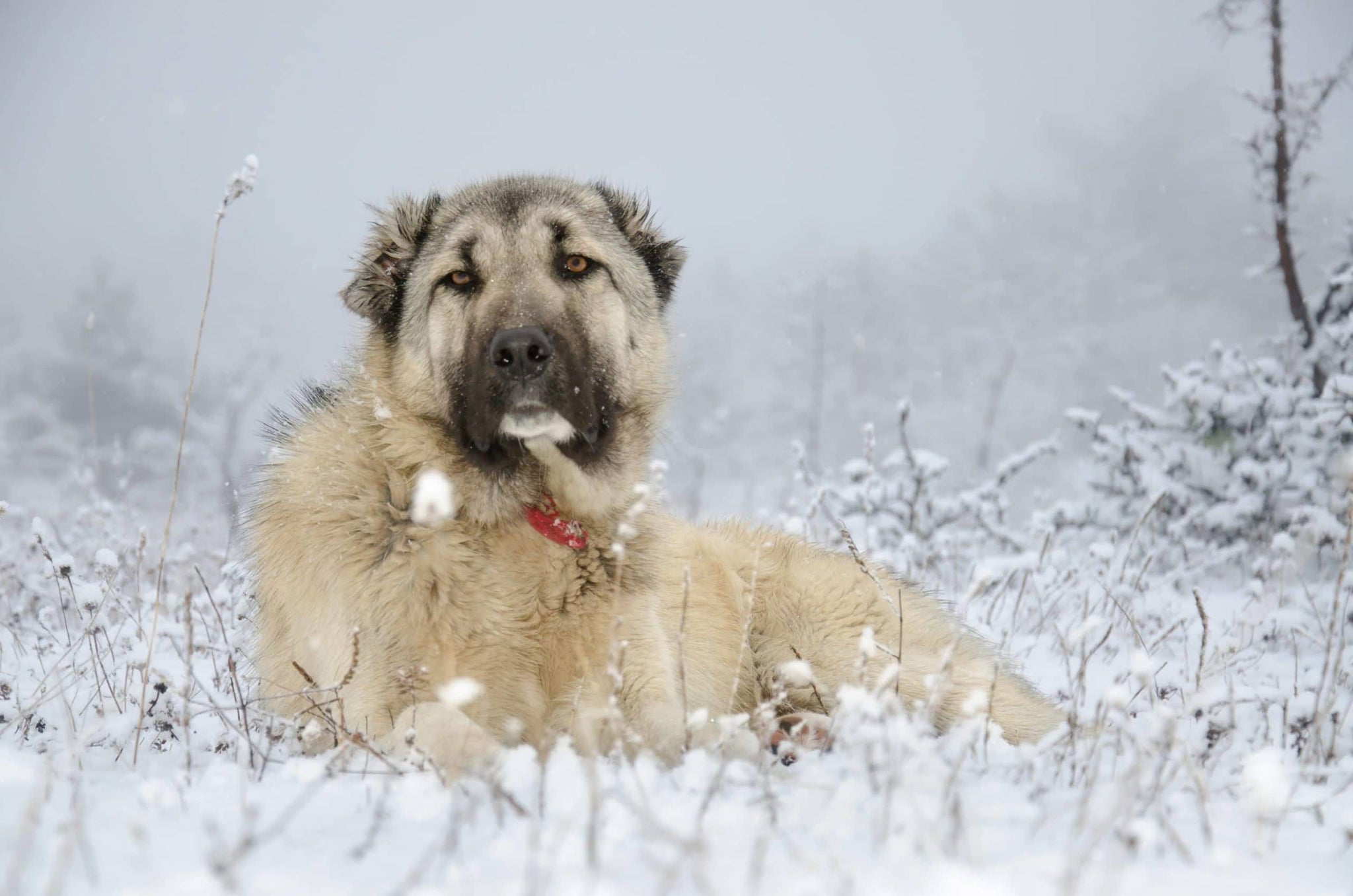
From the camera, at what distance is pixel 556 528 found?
3.07 metres

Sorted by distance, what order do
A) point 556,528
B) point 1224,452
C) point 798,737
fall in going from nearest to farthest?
point 798,737
point 556,528
point 1224,452

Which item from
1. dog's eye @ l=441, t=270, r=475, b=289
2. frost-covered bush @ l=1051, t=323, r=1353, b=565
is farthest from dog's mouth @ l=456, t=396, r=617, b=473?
frost-covered bush @ l=1051, t=323, r=1353, b=565

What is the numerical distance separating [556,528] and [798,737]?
3.86 feet

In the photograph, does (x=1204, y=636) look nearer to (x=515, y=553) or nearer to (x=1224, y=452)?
(x=515, y=553)

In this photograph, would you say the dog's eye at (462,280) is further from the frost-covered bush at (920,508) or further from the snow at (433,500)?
the frost-covered bush at (920,508)

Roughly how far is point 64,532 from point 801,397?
90.6ft

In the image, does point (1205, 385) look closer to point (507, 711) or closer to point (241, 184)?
point (507, 711)

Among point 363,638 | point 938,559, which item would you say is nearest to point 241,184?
point 363,638

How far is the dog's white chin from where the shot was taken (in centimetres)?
302

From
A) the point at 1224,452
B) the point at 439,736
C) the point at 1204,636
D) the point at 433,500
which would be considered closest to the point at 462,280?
the point at 439,736

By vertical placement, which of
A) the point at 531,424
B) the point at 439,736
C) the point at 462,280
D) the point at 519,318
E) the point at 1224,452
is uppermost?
the point at 1224,452

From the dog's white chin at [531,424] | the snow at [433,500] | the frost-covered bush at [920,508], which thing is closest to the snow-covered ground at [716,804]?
the snow at [433,500]

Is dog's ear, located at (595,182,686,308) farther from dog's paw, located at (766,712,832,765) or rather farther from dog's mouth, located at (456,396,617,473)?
dog's paw, located at (766,712,832,765)

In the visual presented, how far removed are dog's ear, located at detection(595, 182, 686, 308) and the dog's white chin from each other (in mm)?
1419
